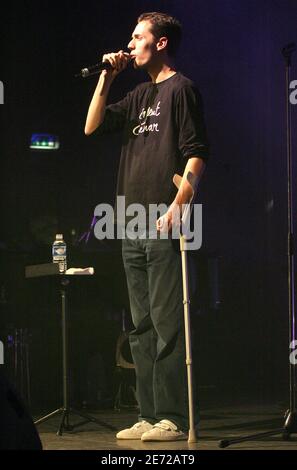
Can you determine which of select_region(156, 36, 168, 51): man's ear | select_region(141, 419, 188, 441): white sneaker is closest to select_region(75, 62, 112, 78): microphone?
select_region(156, 36, 168, 51): man's ear

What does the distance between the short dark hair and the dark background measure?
8.48ft

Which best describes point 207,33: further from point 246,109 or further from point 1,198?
point 1,198

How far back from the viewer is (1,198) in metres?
6.90

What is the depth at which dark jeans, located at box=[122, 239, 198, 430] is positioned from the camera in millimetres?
3285

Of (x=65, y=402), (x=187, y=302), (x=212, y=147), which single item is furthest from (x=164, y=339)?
(x=212, y=147)

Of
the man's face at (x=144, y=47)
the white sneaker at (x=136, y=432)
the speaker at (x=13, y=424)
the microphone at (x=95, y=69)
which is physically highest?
the man's face at (x=144, y=47)

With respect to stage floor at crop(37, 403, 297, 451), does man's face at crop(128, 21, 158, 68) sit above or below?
above

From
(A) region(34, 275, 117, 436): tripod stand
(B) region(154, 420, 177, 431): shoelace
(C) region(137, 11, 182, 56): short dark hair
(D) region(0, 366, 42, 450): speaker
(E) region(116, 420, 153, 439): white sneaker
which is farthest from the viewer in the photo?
(A) region(34, 275, 117, 436): tripod stand

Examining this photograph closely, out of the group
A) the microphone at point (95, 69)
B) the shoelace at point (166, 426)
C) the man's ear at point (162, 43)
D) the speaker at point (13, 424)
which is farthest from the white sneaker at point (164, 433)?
the man's ear at point (162, 43)

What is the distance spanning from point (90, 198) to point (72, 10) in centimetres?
170

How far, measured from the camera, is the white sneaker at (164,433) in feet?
10.4

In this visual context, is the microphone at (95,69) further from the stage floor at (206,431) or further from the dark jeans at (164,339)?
the stage floor at (206,431)

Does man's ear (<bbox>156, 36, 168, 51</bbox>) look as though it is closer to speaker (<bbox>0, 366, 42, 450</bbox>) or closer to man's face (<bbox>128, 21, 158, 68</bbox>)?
man's face (<bbox>128, 21, 158, 68</bbox>)

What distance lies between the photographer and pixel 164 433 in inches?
126
